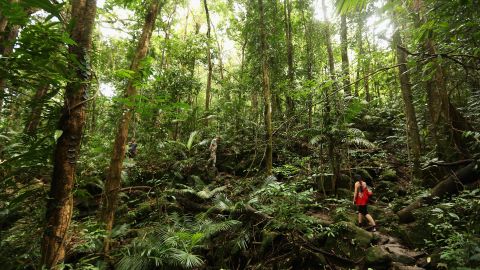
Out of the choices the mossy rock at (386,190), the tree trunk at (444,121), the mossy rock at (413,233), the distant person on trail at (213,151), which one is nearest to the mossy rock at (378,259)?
the mossy rock at (413,233)

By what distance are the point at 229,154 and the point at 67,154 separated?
9522 mm

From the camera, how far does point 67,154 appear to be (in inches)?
98.1

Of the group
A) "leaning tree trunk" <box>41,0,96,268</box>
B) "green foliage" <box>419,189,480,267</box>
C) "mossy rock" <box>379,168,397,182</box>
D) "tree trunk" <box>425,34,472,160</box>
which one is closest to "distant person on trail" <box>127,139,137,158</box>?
"mossy rock" <box>379,168,397,182</box>

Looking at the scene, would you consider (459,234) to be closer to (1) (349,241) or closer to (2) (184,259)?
(1) (349,241)

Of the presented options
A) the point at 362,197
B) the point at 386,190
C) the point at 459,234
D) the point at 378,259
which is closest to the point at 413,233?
the point at 362,197

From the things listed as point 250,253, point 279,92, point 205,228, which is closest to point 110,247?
point 205,228

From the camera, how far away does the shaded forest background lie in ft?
8.18

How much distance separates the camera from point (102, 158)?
9.78 meters

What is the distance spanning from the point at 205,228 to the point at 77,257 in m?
2.70

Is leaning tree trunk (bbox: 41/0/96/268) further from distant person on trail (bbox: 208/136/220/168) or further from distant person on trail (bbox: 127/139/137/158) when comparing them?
distant person on trail (bbox: 127/139/137/158)

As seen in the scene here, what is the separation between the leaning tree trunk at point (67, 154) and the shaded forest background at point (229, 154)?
12 millimetres

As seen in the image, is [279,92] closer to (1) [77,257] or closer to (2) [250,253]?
(2) [250,253]

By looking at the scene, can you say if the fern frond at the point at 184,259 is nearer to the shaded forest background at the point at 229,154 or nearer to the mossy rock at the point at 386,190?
the shaded forest background at the point at 229,154

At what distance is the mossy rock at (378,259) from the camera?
4996mm
